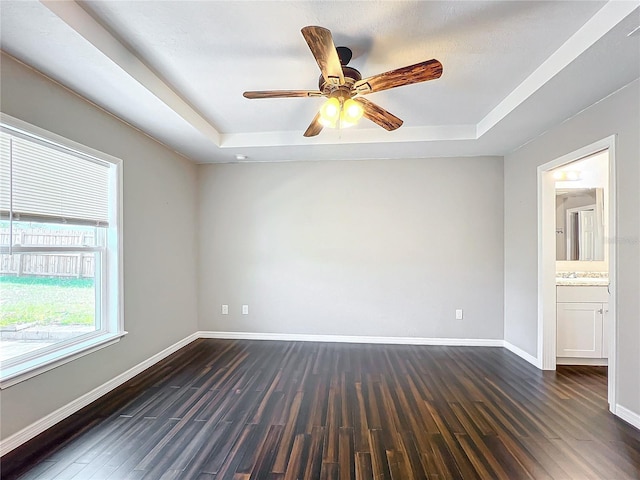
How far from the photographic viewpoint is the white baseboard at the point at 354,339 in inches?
159

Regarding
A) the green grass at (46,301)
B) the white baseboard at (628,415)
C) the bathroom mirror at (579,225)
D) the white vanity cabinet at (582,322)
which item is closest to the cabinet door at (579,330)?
the white vanity cabinet at (582,322)

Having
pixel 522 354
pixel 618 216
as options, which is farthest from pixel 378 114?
pixel 522 354

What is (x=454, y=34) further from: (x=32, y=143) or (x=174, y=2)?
(x=32, y=143)

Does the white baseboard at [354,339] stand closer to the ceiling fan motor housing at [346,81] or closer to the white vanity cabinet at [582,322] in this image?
the white vanity cabinet at [582,322]

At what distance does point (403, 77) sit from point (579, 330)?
334 centimetres

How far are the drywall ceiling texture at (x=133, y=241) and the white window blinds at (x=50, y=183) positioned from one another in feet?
0.54

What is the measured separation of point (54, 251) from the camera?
2.38m

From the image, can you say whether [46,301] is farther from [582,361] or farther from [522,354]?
[582,361]

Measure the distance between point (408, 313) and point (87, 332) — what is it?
3.55 meters

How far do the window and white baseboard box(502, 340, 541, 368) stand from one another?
4.29 metres

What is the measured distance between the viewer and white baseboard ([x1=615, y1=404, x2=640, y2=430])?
219 centimetres

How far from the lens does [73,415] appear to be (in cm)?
236

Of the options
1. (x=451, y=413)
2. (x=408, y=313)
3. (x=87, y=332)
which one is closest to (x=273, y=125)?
(x=87, y=332)

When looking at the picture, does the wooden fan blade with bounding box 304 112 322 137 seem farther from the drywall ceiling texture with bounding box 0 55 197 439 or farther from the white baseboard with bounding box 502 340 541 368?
the white baseboard with bounding box 502 340 541 368
